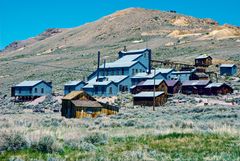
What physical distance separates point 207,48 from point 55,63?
146 ft

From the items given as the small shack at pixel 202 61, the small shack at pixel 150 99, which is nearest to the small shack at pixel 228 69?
the small shack at pixel 202 61

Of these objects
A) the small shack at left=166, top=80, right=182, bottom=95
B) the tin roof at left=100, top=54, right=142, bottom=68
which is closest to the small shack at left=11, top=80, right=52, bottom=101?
the tin roof at left=100, top=54, right=142, bottom=68

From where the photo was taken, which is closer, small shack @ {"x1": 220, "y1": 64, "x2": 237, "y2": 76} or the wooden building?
the wooden building

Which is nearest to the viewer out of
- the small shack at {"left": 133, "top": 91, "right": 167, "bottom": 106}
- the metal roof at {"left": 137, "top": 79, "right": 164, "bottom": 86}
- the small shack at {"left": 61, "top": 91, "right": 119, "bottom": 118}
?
the small shack at {"left": 61, "top": 91, "right": 119, "bottom": 118}

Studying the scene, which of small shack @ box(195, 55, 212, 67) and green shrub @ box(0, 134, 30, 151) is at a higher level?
small shack @ box(195, 55, 212, 67)

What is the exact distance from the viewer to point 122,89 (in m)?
76.4

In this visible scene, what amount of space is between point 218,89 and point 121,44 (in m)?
86.2

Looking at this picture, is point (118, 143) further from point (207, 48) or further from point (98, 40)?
point (98, 40)

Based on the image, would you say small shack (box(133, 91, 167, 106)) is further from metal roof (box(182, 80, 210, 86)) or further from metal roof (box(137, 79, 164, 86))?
metal roof (box(182, 80, 210, 86))

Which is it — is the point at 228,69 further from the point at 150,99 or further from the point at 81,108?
the point at 81,108

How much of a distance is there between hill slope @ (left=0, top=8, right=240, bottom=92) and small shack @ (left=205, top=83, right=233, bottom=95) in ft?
115

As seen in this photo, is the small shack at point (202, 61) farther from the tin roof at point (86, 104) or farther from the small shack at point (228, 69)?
the tin roof at point (86, 104)

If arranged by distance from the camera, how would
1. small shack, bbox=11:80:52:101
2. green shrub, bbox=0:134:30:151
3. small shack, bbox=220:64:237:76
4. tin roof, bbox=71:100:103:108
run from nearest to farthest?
green shrub, bbox=0:134:30:151, tin roof, bbox=71:100:103:108, small shack, bbox=11:80:52:101, small shack, bbox=220:64:237:76

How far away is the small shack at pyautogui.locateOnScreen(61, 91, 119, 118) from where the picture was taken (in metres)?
42.8
